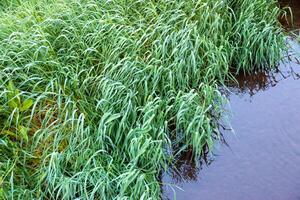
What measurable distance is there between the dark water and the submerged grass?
0.19 m

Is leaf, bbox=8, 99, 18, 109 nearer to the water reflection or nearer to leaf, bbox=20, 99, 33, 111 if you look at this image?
leaf, bbox=20, 99, 33, 111

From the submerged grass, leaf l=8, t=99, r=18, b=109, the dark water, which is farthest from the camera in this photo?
leaf l=8, t=99, r=18, b=109

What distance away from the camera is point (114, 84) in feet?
12.7

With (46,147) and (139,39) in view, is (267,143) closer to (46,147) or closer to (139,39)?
(139,39)

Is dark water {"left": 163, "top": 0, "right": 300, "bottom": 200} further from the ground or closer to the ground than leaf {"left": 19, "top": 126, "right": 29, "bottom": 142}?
closer to the ground

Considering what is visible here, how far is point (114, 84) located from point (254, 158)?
1.42 meters

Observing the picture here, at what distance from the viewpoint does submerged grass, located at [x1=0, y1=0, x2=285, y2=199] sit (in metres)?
3.43

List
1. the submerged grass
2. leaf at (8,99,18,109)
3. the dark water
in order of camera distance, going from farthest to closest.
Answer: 1. leaf at (8,99,18,109)
2. the dark water
3. the submerged grass

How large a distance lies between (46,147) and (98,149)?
0.43 m

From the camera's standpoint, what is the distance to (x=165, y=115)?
154 inches

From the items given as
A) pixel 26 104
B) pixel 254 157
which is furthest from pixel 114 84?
pixel 254 157

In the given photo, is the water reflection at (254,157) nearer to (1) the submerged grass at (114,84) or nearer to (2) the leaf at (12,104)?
(1) the submerged grass at (114,84)

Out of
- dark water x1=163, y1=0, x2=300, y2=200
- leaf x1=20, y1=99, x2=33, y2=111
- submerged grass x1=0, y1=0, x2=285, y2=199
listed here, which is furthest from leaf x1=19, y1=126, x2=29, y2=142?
dark water x1=163, y1=0, x2=300, y2=200

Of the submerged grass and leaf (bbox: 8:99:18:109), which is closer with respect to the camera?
the submerged grass
